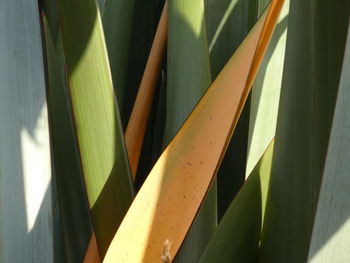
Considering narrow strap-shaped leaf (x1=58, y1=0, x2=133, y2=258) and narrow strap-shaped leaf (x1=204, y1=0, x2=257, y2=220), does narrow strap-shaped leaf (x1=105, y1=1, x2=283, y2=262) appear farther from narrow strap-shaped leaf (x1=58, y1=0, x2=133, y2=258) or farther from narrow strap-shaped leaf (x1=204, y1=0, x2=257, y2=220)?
narrow strap-shaped leaf (x1=204, y1=0, x2=257, y2=220)

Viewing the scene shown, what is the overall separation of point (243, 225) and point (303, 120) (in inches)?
4.2

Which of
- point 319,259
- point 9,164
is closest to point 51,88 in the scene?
point 9,164

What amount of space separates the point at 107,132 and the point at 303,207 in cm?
15

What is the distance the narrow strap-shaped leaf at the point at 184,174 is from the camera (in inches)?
15.1

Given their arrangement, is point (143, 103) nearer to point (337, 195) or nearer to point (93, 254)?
point (93, 254)

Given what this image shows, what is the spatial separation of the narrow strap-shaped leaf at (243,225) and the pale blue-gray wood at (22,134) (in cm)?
13

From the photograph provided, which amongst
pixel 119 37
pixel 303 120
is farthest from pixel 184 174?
pixel 119 37

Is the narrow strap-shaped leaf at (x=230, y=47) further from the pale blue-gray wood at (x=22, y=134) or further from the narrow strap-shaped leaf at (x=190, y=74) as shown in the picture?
the pale blue-gray wood at (x=22, y=134)

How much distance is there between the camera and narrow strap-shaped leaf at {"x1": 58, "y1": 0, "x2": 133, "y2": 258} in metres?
0.45

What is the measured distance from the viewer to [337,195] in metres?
0.26

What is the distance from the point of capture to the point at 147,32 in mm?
692

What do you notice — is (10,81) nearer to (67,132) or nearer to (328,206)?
(67,132)

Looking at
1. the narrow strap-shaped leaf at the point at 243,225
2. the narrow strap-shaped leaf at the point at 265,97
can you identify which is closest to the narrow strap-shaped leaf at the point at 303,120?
the narrow strap-shaped leaf at the point at 243,225

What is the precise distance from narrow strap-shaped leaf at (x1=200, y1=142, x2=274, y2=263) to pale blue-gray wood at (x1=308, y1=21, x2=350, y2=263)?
0.58 ft
